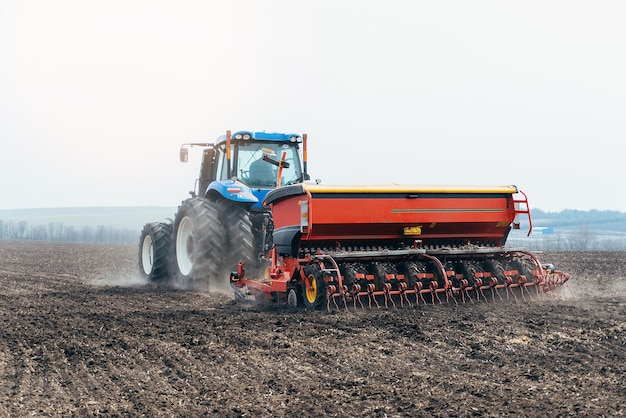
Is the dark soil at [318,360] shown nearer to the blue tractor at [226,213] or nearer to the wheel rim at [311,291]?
the wheel rim at [311,291]

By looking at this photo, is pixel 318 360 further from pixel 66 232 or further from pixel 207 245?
pixel 66 232

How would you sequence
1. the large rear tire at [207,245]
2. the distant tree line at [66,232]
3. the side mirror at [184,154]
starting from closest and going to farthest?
the large rear tire at [207,245] → the side mirror at [184,154] → the distant tree line at [66,232]

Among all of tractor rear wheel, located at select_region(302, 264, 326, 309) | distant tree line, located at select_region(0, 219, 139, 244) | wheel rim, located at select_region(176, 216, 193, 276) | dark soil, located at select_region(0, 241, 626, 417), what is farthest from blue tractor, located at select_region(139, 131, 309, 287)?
distant tree line, located at select_region(0, 219, 139, 244)

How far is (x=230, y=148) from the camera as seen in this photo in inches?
434

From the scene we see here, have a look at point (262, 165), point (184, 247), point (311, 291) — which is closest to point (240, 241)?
point (262, 165)

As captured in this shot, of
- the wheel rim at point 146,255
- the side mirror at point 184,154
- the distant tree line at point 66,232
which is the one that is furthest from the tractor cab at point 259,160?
the distant tree line at point 66,232

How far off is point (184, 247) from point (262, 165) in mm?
1866

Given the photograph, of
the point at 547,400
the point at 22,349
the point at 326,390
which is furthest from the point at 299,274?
the point at 547,400

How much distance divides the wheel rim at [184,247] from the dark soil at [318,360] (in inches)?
105

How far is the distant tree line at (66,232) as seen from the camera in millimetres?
65500

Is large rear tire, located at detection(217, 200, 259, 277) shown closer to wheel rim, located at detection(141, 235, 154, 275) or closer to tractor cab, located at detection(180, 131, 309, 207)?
tractor cab, located at detection(180, 131, 309, 207)

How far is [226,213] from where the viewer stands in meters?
10.4

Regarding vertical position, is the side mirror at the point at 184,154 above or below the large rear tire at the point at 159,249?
above

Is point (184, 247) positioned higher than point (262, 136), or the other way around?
point (262, 136)
